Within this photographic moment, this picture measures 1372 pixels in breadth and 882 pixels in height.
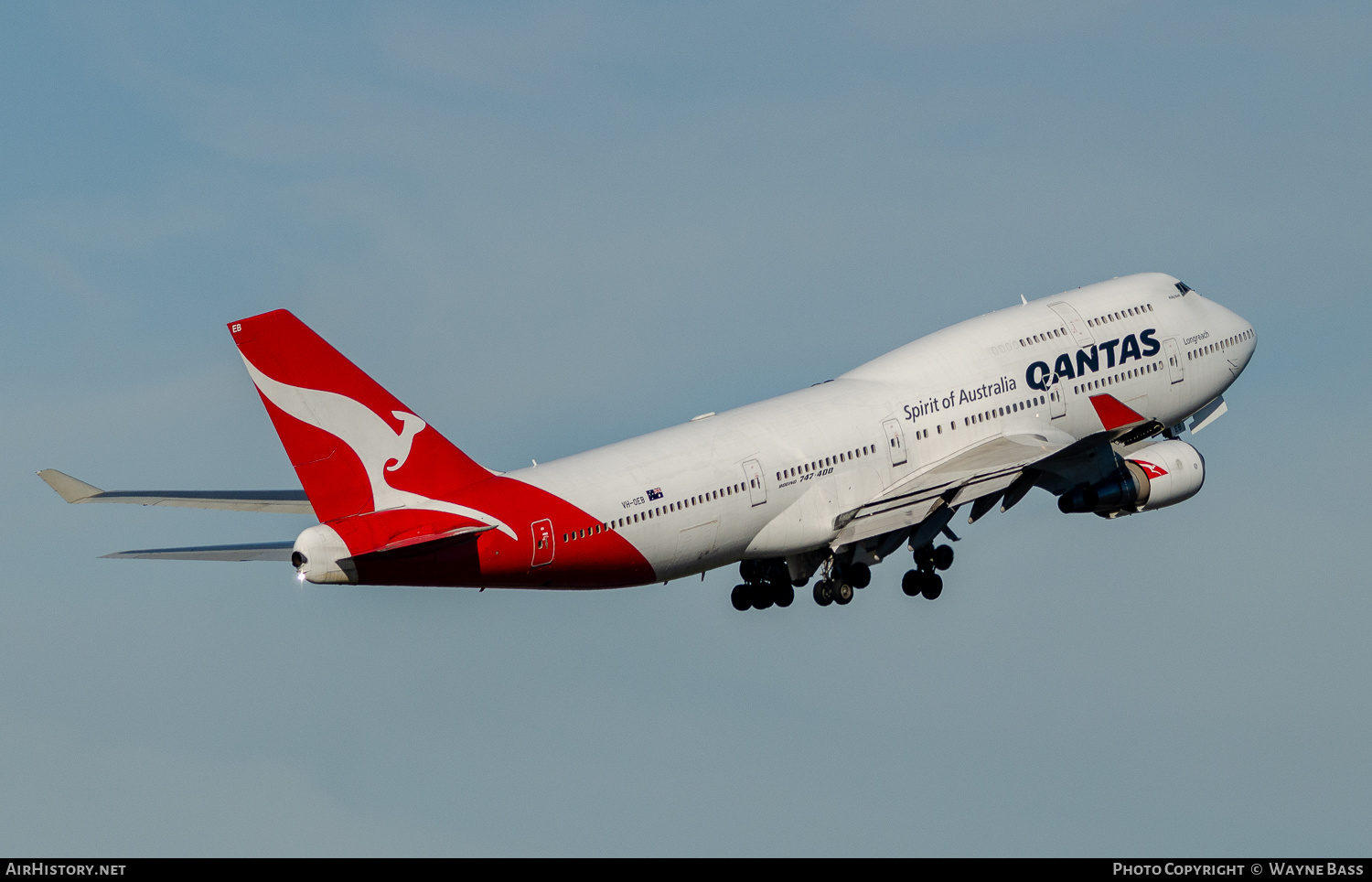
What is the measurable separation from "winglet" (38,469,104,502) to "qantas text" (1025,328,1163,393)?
23.9 m

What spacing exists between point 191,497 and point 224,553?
4.43 metres

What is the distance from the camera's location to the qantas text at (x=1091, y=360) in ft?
199

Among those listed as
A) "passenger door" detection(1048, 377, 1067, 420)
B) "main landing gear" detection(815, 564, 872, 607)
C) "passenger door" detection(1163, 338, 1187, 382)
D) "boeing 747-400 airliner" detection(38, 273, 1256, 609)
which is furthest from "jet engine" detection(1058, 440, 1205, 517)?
"main landing gear" detection(815, 564, 872, 607)

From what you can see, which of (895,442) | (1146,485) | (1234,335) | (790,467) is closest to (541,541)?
(790,467)

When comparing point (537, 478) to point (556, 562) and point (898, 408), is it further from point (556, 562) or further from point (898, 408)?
point (898, 408)

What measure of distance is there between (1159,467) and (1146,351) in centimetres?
423

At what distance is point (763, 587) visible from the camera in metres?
61.0

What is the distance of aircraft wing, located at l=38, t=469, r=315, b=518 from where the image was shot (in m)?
51.8

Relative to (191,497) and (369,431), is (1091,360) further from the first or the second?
(191,497)

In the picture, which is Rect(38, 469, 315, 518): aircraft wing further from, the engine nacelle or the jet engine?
the jet engine

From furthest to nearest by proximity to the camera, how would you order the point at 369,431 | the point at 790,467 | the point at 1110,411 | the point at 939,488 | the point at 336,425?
the point at 1110,411, the point at 939,488, the point at 790,467, the point at 369,431, the point at 336,425

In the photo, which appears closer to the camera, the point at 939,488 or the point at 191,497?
the point at 191,497

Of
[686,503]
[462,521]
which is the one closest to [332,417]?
[462,521]

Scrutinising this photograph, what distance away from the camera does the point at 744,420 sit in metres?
56.3
